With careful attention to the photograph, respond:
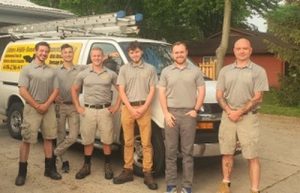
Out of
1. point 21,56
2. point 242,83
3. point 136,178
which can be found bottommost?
point 136,178

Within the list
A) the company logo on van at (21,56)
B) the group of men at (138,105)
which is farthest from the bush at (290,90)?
the group of men at (138,105)

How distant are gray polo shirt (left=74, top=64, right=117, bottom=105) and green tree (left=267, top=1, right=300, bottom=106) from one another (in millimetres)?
11321

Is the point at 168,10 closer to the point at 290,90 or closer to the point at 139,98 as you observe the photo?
the point at 290,90

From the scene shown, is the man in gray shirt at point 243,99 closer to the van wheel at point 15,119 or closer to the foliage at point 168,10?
the van wheel at point 15,119

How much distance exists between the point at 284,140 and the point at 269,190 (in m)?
4.20

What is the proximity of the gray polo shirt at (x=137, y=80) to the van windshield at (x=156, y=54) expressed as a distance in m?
0.95

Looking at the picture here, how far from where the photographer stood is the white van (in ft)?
21.7

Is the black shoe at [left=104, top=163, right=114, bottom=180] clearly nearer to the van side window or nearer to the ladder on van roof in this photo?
the van side window

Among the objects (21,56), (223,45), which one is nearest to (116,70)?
(21,56)

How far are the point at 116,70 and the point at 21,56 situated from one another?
298 centimetres

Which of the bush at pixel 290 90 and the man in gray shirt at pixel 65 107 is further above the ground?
the man in gray shirt at pixel 65 107

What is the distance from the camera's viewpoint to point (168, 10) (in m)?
30.5

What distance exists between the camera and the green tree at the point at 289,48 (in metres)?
16.9

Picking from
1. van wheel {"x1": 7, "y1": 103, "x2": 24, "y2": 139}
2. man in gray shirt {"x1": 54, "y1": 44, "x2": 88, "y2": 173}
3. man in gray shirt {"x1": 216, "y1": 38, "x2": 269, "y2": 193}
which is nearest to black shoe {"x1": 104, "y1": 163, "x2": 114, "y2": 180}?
man in gray shirt {"x1": 54, "y1": 44, "x2": 88, "y2": 173}
